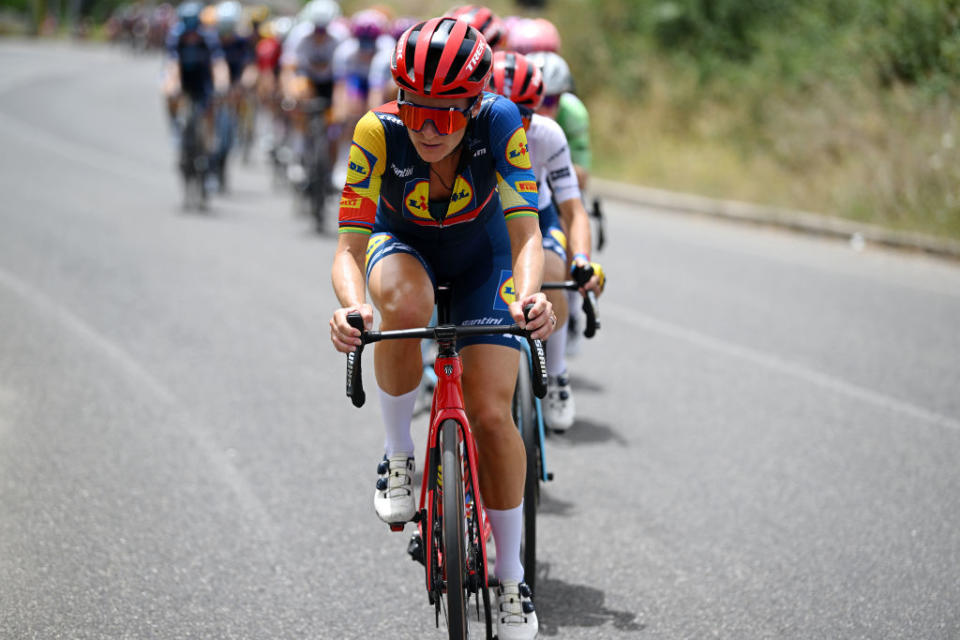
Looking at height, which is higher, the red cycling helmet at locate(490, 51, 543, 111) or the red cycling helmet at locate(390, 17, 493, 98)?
the red cycling helmet at locate(390, 17, 493, 98)

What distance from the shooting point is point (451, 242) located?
3.91 meters

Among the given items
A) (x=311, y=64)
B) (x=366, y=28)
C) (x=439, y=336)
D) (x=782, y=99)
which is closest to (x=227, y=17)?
(x=311, y=64)

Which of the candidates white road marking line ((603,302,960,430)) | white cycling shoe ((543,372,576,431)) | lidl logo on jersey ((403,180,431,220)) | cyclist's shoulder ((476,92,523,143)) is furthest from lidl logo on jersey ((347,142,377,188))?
white road marking line ((603,302,960,430))

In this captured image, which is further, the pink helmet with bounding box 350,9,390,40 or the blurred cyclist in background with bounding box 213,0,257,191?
the blurred cyclist in background with bounding box 213,0,257,191

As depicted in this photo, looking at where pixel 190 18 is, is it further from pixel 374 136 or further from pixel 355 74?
pixel 374 136

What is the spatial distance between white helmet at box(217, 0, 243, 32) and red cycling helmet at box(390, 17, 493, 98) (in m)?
12.0

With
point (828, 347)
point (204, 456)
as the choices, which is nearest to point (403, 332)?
point (204, 456)

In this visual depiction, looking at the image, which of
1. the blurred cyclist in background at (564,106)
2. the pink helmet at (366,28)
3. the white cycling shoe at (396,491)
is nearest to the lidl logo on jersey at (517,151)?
the white cycling shoe at (396,491)

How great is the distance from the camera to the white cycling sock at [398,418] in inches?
154

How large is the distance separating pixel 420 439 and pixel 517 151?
283 cm

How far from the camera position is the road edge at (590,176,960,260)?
1258cm

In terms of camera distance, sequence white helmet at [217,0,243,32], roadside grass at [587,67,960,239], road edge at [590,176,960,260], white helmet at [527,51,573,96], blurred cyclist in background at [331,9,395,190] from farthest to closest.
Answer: white helmet at [217,0,243,32] < roadside grass at [587,67,960,239] < road edge at [590,176,960,260] < blurred cyclist in background at [331,9,395,190] < white helmet at [527,51,573,96]

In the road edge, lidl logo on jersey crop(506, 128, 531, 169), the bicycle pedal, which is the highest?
lidl logo on jersey crop(506, 128, 531, 169)

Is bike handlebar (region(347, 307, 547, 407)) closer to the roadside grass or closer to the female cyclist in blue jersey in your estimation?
the female cyclist in blue jersey
